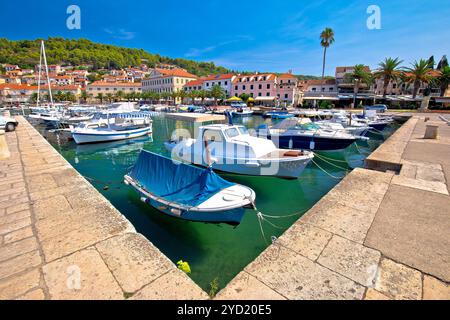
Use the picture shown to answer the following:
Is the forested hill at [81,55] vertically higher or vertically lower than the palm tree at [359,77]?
higher

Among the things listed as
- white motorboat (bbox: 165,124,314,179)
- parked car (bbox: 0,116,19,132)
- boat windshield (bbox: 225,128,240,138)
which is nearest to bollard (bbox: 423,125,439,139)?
white motorboat (bbox: 165,124,314,179)

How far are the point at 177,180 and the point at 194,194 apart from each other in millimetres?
875

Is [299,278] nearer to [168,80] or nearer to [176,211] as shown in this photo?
[176,211]

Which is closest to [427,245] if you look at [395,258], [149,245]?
[395,258]

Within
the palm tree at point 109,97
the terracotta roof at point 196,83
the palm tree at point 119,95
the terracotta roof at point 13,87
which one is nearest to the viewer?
the terracotta roof at point 196,83

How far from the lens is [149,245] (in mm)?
3881

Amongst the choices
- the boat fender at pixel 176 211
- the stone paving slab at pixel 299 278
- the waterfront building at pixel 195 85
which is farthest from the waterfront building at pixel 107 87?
the stone paving slab at pixel 299 278

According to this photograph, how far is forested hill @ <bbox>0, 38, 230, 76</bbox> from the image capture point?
13888 cm

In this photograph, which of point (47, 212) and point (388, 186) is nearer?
point (47, 212)

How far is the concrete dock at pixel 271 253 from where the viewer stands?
9.64 feet

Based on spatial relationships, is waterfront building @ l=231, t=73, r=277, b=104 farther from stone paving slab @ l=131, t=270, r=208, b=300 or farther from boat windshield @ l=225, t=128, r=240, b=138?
stone paving slab @ l=131, t=270, r=208, b=300

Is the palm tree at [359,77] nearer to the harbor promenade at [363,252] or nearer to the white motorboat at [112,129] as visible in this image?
the white motorboat at [112,129]
